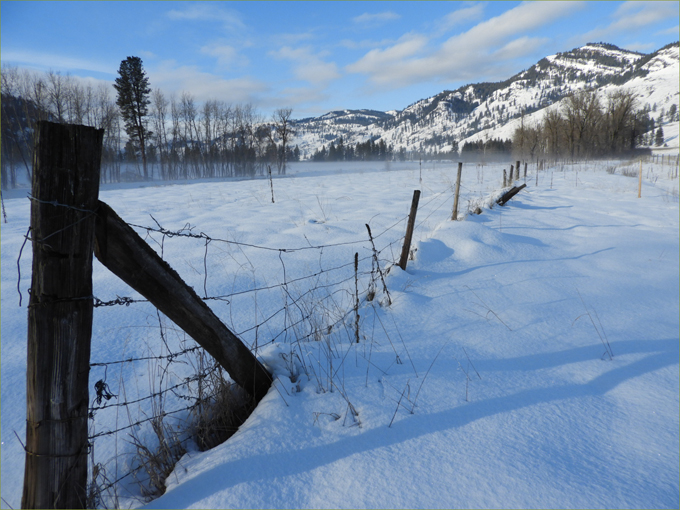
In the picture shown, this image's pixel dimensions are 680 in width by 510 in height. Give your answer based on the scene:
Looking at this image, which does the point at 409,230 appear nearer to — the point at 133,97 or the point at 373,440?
the point at 373,440

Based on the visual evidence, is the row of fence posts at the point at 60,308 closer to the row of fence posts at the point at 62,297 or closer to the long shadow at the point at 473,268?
the row of fence posts at the point at 62,297

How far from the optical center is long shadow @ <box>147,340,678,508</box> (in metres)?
1.71

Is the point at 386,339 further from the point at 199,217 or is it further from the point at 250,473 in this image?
the point at 199,217

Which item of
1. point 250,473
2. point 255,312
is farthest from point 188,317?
point 255,312

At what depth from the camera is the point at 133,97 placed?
116ft

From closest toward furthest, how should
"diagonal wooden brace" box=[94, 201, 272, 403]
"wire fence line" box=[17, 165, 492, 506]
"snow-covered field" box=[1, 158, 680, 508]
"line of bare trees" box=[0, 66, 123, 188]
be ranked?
"diagonal wooden brace" box=[94, 201, 272, 403] < "snow-covered field" box=[1, 158, 680, 508] < "wire fence line" box=[17, 165, 492, 506] < "line of bare trees" box=[0, 66, 123, 188]

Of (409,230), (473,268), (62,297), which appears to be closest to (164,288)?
(62,297)

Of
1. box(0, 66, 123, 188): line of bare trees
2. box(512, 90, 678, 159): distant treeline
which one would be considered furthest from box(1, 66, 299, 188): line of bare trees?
box(512, 90, 678, 159): distant treeline

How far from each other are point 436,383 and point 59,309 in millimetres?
2327

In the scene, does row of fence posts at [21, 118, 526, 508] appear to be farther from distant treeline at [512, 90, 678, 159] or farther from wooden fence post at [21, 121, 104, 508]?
distant treeline at [512, 90, 678, 159]

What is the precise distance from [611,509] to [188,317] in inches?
91.5

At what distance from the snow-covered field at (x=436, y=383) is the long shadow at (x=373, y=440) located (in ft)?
0.03

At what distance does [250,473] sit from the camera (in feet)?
5.77

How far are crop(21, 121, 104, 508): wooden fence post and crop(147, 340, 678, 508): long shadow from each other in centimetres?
52
